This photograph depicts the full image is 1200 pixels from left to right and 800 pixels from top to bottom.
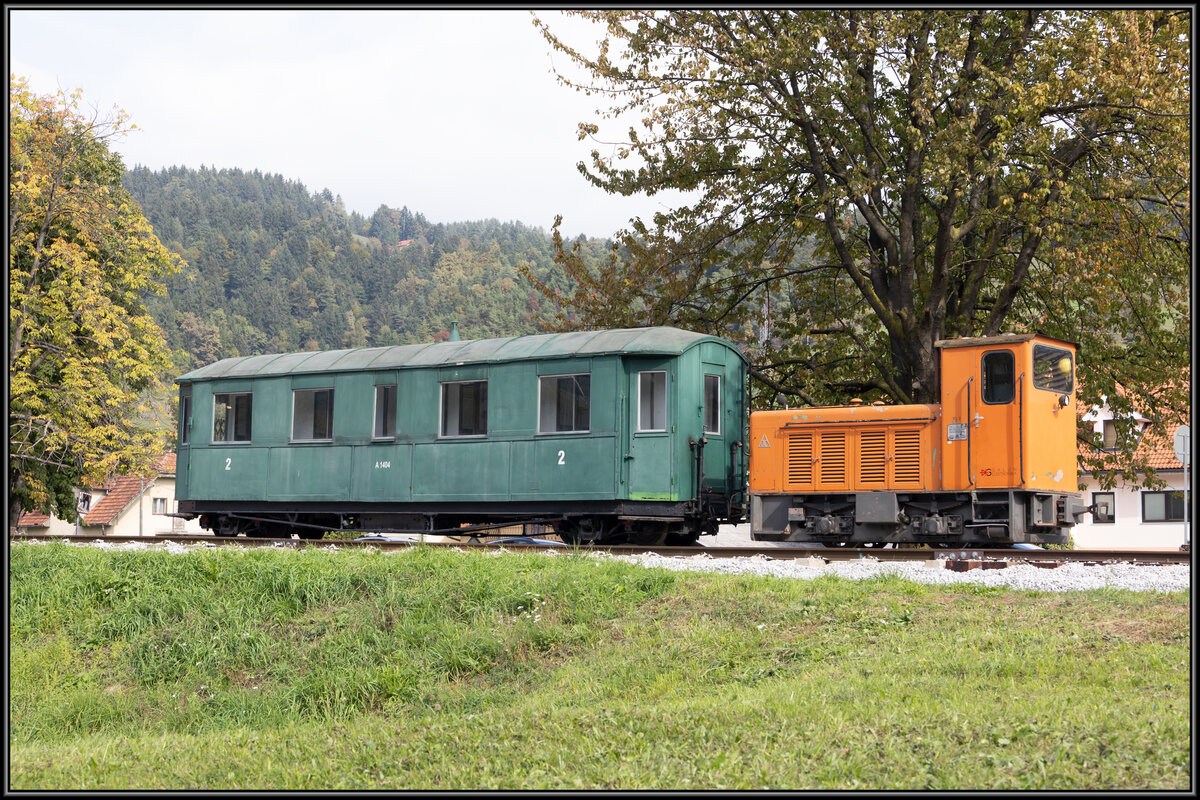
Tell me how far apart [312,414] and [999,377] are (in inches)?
456

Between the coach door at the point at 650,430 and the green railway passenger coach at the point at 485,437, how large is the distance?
2cm

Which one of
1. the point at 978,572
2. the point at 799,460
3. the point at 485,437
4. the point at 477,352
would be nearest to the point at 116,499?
the point at 477,352

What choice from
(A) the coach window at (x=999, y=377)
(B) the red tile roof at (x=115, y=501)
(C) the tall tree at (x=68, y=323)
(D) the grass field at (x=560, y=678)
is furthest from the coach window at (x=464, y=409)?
(B) the red tile roof at (x=115, y=501)

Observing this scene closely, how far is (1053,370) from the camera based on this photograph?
1466 centimetres

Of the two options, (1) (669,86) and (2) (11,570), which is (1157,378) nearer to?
(1) (669,86)

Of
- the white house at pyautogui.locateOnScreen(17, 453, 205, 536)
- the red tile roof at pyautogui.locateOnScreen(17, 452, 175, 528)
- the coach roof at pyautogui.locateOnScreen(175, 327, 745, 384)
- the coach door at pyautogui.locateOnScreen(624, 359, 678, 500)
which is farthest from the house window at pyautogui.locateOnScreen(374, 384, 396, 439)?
the red tile roof at pyautogui.locateOnScreen(17, 452, 175, 528)

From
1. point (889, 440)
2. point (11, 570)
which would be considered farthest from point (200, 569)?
point (889, 440)

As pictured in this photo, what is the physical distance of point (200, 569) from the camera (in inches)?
506

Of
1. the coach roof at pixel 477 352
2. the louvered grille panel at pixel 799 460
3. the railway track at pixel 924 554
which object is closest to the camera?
the railway track at pixel 924 554

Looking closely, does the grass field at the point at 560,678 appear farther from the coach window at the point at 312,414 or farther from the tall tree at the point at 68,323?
the tall tree at the point at 68,323

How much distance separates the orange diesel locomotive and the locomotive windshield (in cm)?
2

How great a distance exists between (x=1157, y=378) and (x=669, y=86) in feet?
32.8

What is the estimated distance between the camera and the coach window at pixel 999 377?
14.2 meters

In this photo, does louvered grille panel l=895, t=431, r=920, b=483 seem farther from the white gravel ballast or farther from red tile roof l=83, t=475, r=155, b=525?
red tile roof l=83, t=475, r=155, b=525
